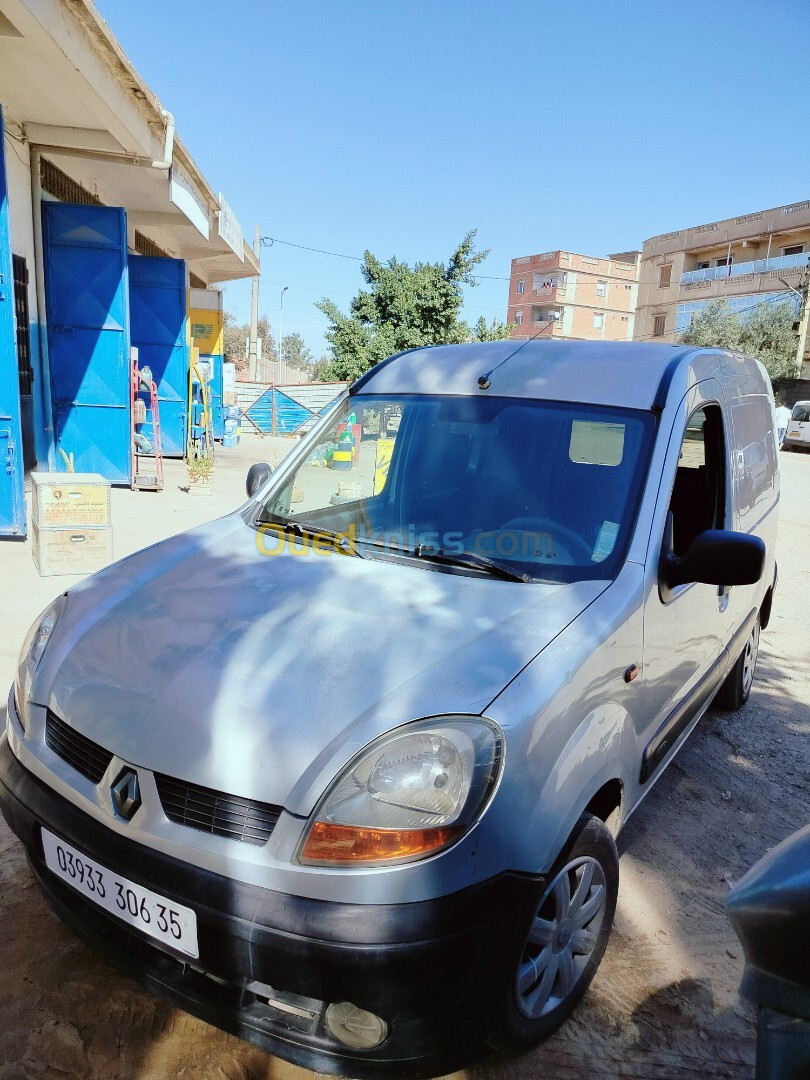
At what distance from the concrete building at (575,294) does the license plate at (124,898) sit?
53277mm

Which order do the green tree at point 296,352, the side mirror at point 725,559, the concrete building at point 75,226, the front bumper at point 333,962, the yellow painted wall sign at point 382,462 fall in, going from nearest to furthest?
1. the front bumper at point 333,962
2. the side mirror at point 725,559
3. the yellow painted wall sign at point 382,462
4. the concrete building at point 75,226
5. the green tree at point 296,352

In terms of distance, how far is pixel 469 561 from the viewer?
232 centimetres

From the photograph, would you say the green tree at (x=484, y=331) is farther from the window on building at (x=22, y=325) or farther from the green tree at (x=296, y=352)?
the green tree at (x=296, y=352)

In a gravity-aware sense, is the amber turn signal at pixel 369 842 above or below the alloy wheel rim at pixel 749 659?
above

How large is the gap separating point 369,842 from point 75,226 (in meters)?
9.03

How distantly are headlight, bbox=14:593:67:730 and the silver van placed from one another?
17 mm

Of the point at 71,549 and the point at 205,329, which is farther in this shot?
the point at 205,329

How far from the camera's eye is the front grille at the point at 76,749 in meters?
1.75

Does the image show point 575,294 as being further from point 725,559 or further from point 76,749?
point 76,749

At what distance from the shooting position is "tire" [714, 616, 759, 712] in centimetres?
409

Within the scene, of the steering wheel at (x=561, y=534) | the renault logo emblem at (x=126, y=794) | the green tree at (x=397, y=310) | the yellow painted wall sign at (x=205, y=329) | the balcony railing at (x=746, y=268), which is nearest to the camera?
the renault logo emblem at (x=126, y=794)

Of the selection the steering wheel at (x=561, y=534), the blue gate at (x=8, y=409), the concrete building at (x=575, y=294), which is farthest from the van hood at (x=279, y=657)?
the concrete building at (x=575, y=294)

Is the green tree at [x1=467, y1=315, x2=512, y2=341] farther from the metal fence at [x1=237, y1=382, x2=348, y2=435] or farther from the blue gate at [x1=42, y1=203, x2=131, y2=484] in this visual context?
the blue gate at [x1=42, y1=203, x2=131, y2=484]

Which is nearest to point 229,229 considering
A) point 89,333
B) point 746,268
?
point 89,333
